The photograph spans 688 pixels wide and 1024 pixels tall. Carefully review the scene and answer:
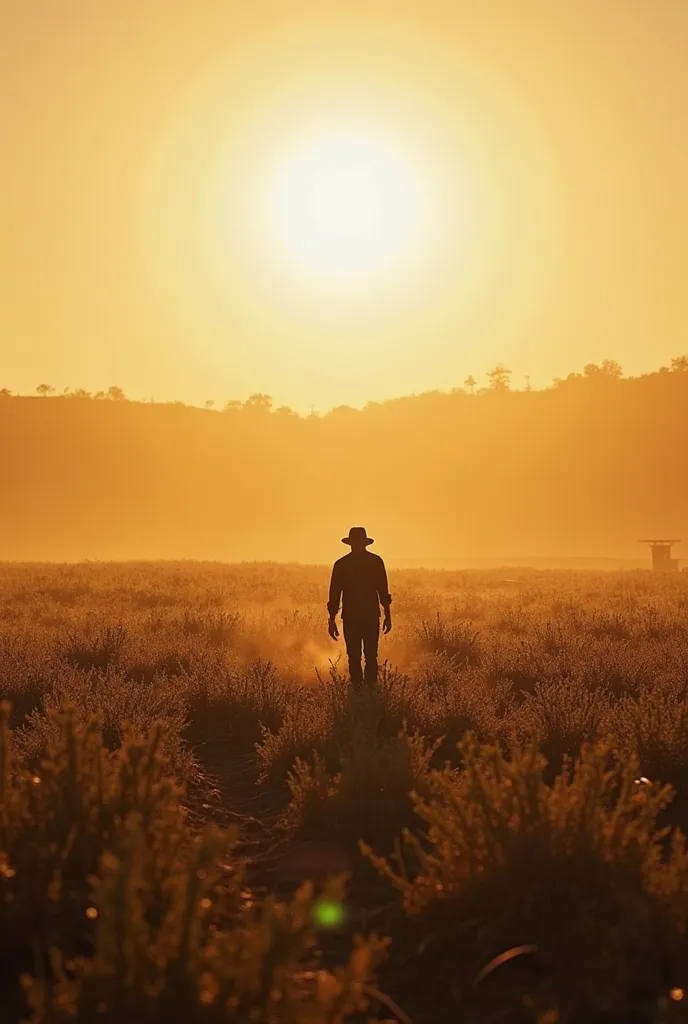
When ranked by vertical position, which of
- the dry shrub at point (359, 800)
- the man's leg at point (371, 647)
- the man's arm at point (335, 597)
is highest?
the man's arm at point (335, 597)

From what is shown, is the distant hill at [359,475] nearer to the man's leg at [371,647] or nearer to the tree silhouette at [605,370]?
the tree silhouette at [605,370]

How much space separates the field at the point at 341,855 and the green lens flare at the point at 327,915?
0.01 meters

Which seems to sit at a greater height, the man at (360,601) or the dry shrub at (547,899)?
the man at (360,601)

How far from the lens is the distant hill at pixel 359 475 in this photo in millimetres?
113000

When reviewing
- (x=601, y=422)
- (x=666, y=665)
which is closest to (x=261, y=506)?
(x=601, y=422)

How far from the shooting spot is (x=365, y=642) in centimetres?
1038

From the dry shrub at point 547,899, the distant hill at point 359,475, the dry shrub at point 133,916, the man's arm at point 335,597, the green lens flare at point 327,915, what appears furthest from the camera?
the distant hill at point 359,475

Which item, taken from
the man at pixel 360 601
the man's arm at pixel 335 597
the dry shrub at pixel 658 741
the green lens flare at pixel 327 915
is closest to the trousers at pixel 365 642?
the man at pixel 360 601

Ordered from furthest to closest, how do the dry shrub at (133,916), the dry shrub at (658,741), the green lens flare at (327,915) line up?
the dry shrub at (658,741) → the green lens flare at (327,915) → the dry shrub at (133,916)

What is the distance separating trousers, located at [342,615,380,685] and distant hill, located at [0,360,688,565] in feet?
296

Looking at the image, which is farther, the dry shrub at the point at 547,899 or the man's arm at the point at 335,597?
the man's arm at the point at 335,597

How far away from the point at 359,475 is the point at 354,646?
125192 mm

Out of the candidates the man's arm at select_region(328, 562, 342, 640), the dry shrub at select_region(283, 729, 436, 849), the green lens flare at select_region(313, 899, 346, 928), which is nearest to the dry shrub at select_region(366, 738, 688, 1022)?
the green lens flare at select_region(313, 899, 346, 928)

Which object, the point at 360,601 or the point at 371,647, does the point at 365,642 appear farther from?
the point at 360,601
